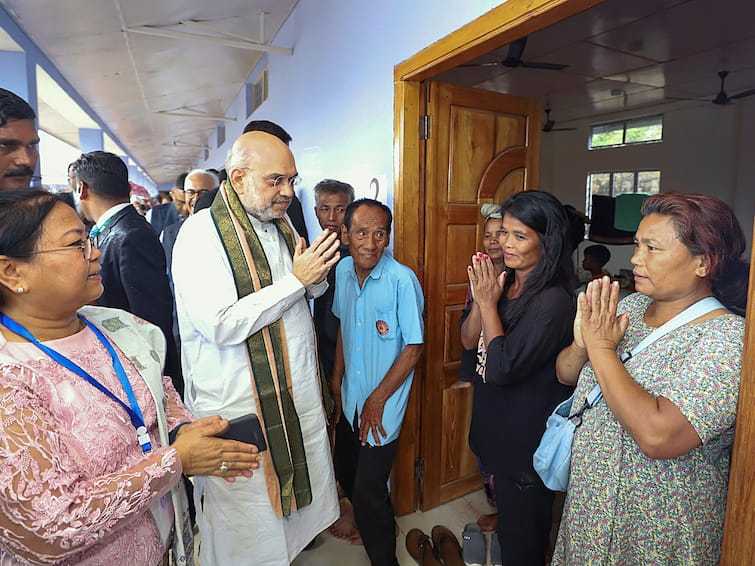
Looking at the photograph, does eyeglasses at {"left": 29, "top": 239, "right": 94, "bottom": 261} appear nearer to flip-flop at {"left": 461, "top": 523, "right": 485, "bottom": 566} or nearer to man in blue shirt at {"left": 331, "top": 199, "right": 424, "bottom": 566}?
man in blue shirt at {"left": 331, "top": 199, "right": 424, "bottom": 566}

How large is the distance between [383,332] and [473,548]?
1.09 m

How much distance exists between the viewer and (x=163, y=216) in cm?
557

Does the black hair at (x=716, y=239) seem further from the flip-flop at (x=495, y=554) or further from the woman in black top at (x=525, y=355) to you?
the flip-flop at (x=495, y=554)

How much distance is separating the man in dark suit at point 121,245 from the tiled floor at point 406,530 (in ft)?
4.02

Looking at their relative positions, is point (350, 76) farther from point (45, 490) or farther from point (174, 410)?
point (45, 490)

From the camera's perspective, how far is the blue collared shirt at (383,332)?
6.38 ft

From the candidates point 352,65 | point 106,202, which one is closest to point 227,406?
point 106,202

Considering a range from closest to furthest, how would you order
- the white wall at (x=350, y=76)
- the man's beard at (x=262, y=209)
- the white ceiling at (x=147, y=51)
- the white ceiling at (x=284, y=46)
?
the man's beard at (x=262, y=209)
the white wall at (x=350, y=76)
the white ceiling at (x=284, y=46)
the white ceiling at (x=147, y=51)

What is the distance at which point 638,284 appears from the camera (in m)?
1.21

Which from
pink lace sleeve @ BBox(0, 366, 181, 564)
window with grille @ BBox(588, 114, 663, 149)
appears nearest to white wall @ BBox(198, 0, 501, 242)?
pink lace sleeve @ BBox(0, 366, 181, 564)

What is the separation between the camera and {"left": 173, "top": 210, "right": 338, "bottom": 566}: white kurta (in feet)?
4.68

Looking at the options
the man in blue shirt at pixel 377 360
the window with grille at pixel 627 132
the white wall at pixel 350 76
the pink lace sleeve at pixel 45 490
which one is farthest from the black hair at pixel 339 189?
the window with grille at pixel 627 132

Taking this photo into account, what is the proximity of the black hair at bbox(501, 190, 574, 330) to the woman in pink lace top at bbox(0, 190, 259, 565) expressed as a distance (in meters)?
1.09

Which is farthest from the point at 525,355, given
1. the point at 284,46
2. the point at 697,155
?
the point at 697,155
